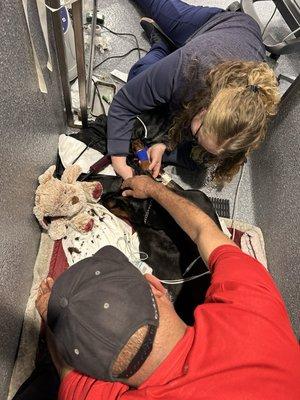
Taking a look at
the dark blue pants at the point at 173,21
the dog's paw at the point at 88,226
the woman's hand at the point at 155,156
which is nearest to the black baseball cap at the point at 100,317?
the dog's paw at the point at 88,226

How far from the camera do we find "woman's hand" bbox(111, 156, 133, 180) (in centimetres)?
114

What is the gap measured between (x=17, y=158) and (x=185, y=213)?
1.46ft

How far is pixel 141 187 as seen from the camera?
1056 mm

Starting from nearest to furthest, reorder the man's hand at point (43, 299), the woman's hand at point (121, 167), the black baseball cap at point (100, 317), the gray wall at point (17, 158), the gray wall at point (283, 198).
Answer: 1. the black baseball cap at point (100, 317)
2. the gray wall at point (17, 158)
3. the man's hand at point (43, 299)
4. the gray wall at point (283, 198)
5. the woman's hand at point (121, 167)

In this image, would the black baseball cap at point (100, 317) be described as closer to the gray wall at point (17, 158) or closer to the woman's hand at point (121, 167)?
the gray wall at point (17, 158)

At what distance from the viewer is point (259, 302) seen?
26.4 inches

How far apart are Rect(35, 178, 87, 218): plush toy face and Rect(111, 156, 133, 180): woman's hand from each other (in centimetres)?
21

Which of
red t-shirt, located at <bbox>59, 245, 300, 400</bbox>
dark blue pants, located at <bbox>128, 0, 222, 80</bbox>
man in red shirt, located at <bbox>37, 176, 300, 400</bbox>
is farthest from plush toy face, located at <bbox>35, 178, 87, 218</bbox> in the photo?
dark blue pants, located at <bbox>128, 0, 222, 80</bbox>

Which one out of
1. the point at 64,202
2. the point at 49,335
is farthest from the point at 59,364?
the point at 64,202

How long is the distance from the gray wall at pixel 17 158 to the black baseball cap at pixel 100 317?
0.21 m

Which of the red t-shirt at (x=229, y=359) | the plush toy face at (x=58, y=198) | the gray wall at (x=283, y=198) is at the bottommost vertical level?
the gray wall at (x=283, y=198)

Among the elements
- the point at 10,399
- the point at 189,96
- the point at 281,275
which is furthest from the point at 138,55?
the point at 10,399

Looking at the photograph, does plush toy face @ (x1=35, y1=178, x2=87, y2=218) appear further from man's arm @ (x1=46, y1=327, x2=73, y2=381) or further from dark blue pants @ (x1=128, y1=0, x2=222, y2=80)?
dark blue pants @ (x1=128, y1=0, x2=222, y2=80)

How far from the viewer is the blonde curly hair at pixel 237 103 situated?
2.75 ft
